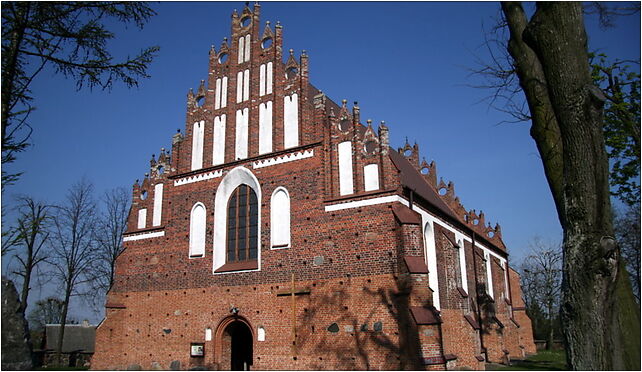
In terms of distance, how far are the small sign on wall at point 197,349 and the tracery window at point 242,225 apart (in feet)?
9.70

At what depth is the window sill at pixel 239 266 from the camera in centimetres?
1631

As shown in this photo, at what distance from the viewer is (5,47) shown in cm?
700

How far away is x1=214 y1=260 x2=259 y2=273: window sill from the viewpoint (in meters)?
16.3

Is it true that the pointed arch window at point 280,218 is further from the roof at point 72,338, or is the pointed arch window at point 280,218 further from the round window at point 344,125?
the roof at point 72,338

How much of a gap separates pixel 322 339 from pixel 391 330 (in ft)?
7.13

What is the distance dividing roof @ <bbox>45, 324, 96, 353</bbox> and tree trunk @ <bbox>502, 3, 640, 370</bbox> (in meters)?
38.6

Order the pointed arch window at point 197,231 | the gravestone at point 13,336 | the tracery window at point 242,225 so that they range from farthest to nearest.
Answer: the pointed arch window at point 197,231 → the tracery window at point 242,225 → the gravestone at point 13,336

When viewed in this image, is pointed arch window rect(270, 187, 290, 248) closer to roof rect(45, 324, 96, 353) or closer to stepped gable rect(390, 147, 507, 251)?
stepped gable rect(390, 147, 507, 251)

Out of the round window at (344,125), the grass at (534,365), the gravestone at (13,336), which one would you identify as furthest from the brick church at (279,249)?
the gravestone at (13,336)

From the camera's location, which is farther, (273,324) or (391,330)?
A: (273,324)

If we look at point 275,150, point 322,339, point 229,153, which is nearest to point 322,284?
point 322,339

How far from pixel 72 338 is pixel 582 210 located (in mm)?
40945

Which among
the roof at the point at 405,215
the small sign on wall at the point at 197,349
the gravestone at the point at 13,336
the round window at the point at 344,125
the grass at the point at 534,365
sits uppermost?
the round window at the point at 344,125

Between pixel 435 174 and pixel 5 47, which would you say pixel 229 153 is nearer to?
pixel 5 47
